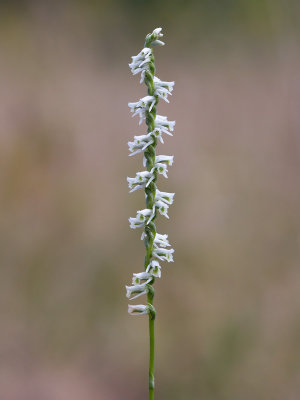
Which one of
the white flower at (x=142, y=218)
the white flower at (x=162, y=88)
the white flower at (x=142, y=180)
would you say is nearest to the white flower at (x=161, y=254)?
the white flower at (x=142, y=218)

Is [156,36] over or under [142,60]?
over

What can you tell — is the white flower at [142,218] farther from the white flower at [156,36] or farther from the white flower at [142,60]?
the white flower at [156,36]

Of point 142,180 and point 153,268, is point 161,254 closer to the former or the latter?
point 153,268

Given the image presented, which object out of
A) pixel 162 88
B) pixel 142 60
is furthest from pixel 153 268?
pixel 142 60

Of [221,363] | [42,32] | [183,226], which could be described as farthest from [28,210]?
[42,32]

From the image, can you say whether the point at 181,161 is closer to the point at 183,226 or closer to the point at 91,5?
the point at 183,226

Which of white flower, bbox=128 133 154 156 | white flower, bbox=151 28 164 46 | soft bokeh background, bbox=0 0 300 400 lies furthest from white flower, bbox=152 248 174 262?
soft bokeh background, bbox=0 0 300 400

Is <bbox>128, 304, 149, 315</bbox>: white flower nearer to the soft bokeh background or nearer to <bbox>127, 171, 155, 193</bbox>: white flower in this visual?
<bbox>127, 171, 155, 193</bbox>: white flower

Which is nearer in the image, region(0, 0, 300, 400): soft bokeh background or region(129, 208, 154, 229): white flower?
region(129, 208, 154, 229): white flower
